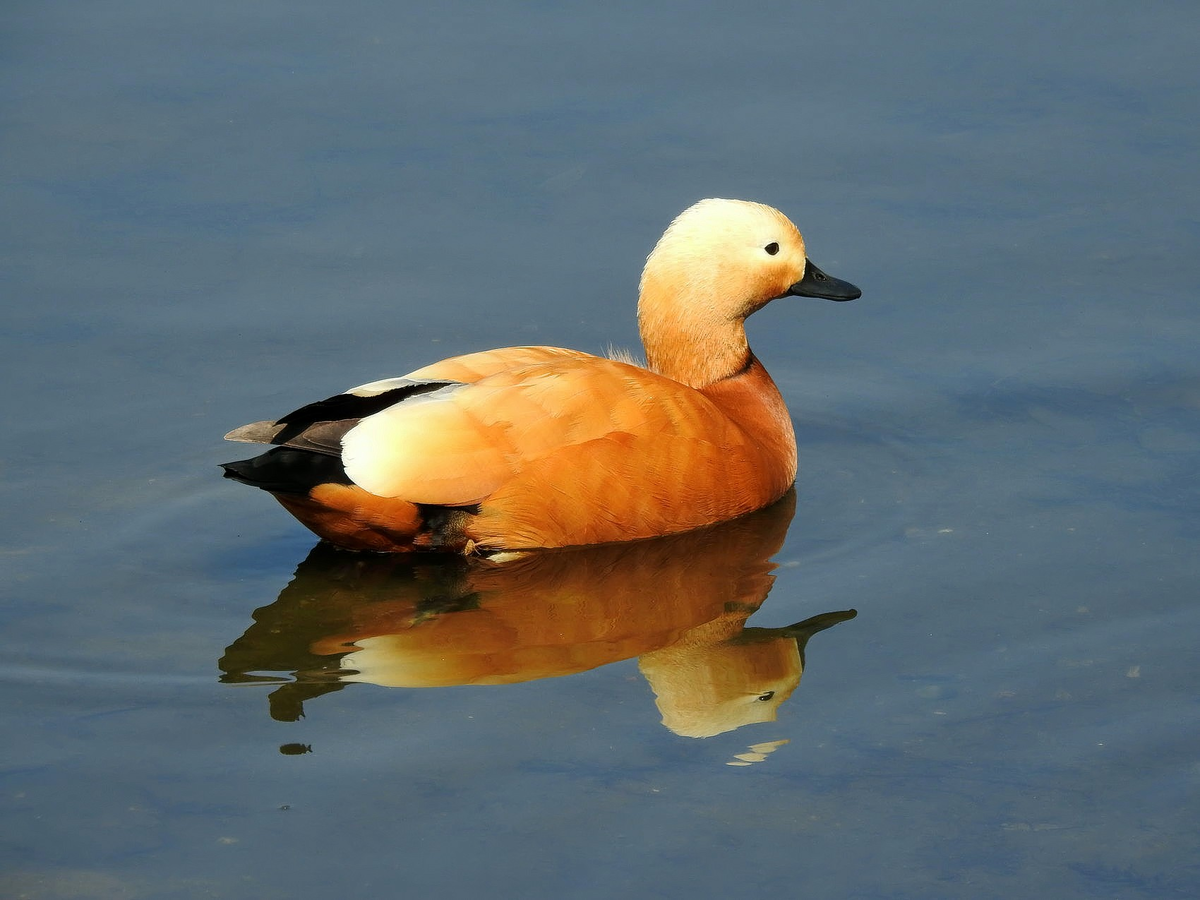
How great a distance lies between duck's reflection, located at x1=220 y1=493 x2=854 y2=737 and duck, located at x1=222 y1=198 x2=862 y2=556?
109 mm

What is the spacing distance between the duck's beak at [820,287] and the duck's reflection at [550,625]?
1.07 metres

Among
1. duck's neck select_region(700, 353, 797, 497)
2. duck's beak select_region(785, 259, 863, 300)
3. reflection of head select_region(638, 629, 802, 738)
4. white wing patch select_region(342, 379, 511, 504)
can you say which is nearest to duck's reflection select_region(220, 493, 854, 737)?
reflection of head select_region(638, 629, 802, 738)

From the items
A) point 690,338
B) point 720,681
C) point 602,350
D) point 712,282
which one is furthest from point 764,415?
point 720,681

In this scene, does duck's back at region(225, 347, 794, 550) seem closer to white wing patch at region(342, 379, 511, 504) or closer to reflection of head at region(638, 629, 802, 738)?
white wing patch at region(342, 379, 511, 504)

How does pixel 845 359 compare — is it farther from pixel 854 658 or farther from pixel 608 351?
pixel 854 658

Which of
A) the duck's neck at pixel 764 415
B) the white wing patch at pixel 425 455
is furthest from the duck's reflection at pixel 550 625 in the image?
the white wing patch at pixel 425 455

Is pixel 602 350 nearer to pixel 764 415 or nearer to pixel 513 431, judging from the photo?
pixel 764 415

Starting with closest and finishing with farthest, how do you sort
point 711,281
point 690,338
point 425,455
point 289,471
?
point 289,471, point 425,455, point 711,281, point 690,338

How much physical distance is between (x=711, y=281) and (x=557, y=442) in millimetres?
1096

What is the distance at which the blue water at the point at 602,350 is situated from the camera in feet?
15.6

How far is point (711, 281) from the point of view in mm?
6898

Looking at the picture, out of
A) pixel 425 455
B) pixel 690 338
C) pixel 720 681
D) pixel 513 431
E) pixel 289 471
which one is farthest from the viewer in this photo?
pixel 690 338

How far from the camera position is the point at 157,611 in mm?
5871

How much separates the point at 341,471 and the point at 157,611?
0.77 meters
